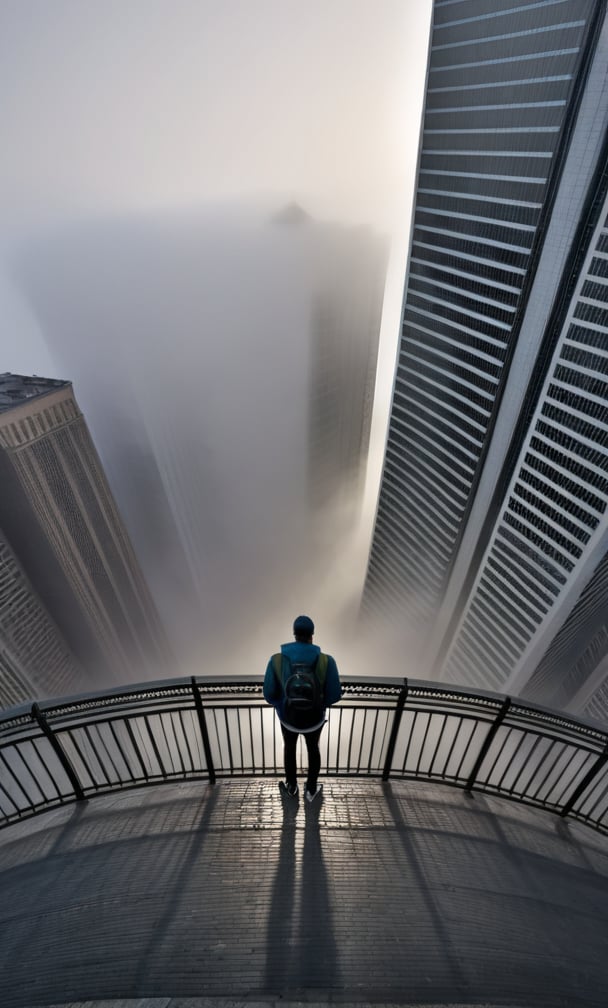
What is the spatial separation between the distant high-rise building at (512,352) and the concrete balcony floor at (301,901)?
4182 centimetres

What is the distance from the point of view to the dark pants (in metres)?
7.42

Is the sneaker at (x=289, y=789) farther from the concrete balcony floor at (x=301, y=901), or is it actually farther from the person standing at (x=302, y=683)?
the person standing at (x=302, y=683)

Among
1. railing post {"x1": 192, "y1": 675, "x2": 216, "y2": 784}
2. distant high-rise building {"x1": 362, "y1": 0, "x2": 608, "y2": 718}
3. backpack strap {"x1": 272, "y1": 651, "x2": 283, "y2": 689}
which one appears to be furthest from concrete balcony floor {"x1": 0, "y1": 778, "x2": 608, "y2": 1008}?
distant high-rise building {"x1": 362, "y1": 0, "x2": 608, "y2": 718}

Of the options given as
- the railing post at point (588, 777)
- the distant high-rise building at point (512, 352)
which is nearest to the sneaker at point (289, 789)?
the railing post at point (588, 777)

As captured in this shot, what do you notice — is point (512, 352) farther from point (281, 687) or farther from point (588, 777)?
point (281, 687)

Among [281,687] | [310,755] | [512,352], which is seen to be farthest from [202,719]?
[512,352]

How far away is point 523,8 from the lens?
3819 cm

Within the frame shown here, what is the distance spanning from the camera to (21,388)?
94.6 m

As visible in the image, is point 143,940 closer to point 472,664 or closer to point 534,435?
point 534,435

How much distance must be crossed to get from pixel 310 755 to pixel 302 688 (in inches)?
74.0

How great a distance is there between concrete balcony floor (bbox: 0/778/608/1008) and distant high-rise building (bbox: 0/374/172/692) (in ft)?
303

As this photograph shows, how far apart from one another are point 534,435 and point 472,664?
37492 millimetres

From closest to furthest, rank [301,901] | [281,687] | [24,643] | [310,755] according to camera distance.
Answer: [301,901] → [281,687] → [310,755] → [24,643]

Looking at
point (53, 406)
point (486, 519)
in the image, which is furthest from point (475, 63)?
point (53, 406)
